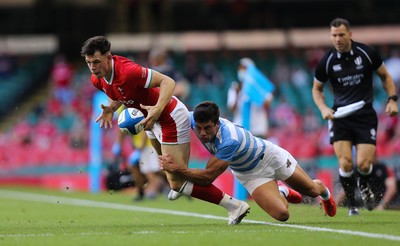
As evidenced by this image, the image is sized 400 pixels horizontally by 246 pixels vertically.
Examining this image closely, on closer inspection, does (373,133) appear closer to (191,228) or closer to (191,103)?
(191,228)

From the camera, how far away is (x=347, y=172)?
1068 centimetres

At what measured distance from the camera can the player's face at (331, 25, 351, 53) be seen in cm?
1051

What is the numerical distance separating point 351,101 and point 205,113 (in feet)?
9.84

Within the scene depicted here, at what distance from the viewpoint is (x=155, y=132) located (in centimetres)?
959

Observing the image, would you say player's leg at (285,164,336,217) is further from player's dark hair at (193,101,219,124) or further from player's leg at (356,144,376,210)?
player's dark hair at (193,101,219,124)

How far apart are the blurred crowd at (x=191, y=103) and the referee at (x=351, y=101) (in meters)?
8.66

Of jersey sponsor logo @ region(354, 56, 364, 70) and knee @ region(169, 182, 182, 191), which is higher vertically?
jersey sponsor logo @ region(354, 56, 364, 70)

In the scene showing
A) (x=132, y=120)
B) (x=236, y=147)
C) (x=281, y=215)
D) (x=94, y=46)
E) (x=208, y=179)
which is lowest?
(x=281, y=215)

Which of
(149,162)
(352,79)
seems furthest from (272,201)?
(149,162)

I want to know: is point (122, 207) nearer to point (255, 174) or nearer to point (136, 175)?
point (136, 175)

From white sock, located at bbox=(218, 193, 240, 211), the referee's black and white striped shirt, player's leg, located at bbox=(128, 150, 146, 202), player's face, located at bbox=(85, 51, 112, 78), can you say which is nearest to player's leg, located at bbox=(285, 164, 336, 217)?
white sock, located at bbox=(218, 193, 240, 211)

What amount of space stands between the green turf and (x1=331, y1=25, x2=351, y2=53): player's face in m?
1.98

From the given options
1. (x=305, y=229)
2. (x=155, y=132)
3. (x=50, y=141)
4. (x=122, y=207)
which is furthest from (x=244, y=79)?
(x=50, y=141)

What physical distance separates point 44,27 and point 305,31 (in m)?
9.78
